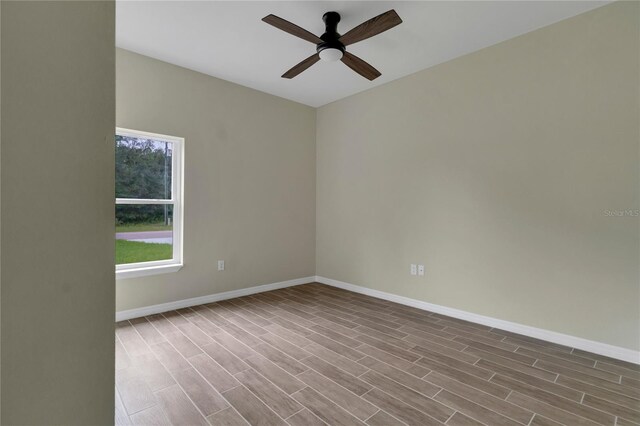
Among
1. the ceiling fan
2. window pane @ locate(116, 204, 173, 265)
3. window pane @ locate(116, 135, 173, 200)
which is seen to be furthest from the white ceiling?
window pane @ locate(116, 204, 173, 265)

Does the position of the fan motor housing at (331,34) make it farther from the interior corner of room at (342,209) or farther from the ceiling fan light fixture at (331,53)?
the interior corner of room at (342,209)

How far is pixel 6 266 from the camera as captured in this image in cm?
54

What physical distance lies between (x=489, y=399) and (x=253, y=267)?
9.95 feet

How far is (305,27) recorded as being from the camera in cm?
272

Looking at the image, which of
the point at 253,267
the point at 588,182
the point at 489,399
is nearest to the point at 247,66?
the point at 253,267

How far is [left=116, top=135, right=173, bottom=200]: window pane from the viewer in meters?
3.12

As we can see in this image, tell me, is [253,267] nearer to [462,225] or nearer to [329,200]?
[329,200]

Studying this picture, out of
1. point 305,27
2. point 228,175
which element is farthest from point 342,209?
point 305,27

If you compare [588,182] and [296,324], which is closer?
[588,182]

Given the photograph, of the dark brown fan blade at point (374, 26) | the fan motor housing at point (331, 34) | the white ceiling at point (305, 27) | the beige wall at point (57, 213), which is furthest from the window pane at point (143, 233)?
the beige wall at point (57, 213)

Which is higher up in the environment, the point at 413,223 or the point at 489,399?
the point at 413,223

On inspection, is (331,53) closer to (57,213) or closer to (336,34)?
(336,34)

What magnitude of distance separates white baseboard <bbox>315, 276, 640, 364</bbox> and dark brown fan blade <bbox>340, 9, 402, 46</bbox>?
113 inches

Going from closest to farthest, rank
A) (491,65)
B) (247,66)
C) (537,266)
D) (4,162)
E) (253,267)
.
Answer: (4,162), (537,266), (491,65), (247,66), (253,267)
